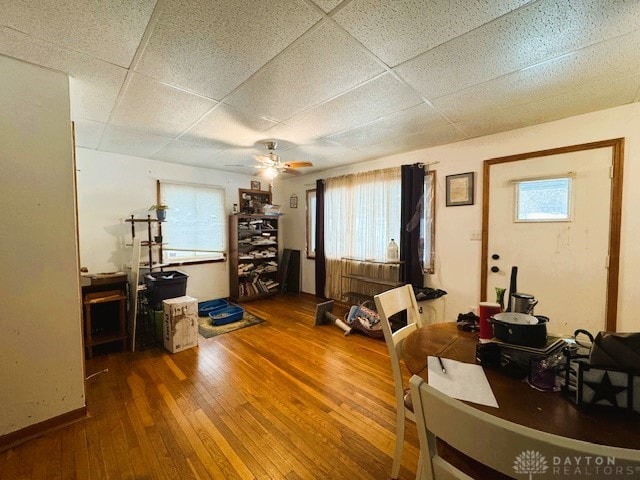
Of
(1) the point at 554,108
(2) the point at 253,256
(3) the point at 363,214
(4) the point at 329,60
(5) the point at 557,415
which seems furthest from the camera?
(2) the point at 253,256

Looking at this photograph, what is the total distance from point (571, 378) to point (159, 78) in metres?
2.63

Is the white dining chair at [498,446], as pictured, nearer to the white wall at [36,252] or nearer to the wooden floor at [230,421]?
the wooden floor at [230,421]

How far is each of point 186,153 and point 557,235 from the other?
4.35m

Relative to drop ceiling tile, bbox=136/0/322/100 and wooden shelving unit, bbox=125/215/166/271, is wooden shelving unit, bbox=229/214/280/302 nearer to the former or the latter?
wooden shelving unit, bbox=125/215/166/271

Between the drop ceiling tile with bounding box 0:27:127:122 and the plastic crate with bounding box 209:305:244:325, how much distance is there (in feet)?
8.49

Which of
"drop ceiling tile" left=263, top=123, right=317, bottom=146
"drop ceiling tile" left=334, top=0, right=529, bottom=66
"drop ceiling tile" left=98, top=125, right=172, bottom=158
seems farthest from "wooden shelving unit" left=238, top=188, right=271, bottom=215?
"drop ceiling tile" left=334, top=0, right=529, bottom=66

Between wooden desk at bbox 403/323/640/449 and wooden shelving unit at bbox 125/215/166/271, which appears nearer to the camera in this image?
wooden desk at bbox 403/323/640/449

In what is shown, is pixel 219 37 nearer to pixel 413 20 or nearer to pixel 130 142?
pixel 413 20

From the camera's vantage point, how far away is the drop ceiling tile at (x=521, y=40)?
4.06 ft

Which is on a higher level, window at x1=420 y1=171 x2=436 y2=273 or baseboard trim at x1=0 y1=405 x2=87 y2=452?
window at x1=420 y1=171 x2=436 y2=273

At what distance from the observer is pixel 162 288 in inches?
121

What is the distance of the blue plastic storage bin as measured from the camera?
3.95m

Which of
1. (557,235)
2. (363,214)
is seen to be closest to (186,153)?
→ (363,214)

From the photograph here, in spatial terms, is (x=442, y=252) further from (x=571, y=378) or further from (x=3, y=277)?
(x=3, y=277)
